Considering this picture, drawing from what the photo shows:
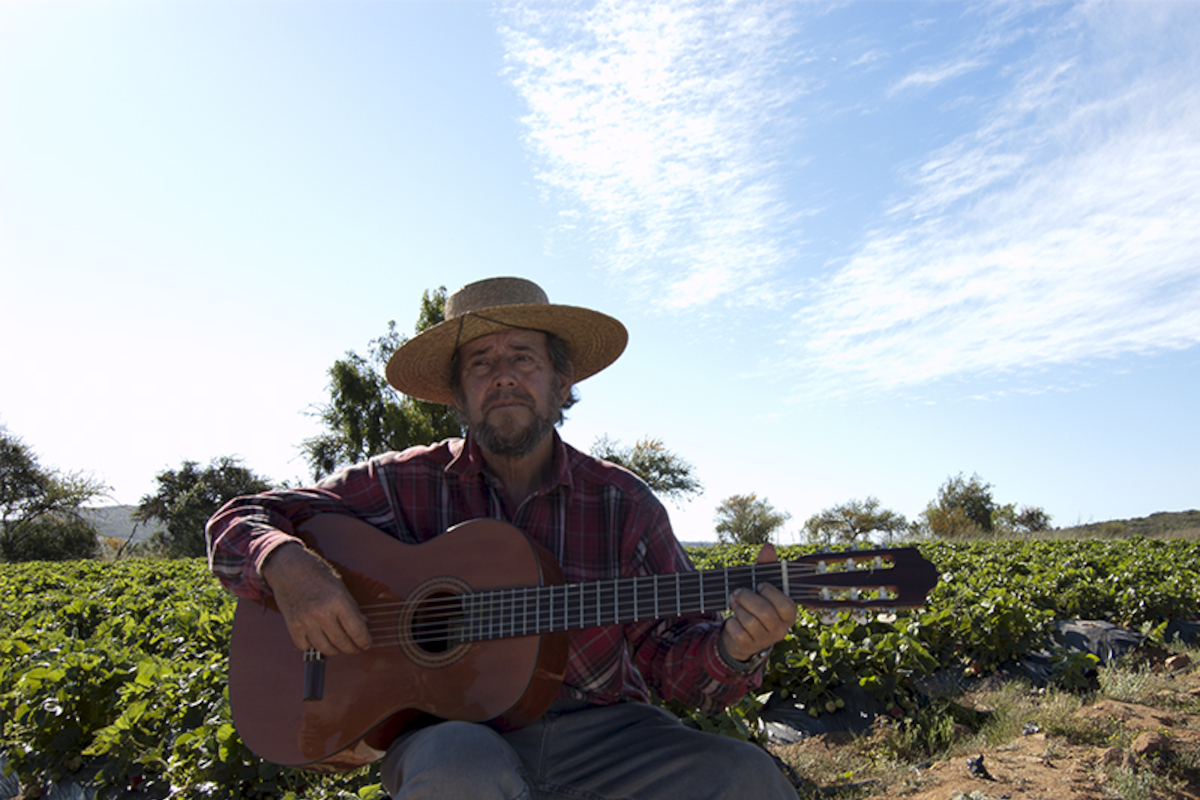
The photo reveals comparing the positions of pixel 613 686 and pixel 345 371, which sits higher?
pixel 345 371

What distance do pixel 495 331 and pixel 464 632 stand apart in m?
1.32

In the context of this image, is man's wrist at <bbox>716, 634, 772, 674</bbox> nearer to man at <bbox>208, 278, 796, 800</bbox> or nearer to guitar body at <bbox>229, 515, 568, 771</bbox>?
man at <bbox>208, 278, 796, 800</bbox>

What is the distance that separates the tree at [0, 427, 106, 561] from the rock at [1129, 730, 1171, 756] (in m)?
47.8

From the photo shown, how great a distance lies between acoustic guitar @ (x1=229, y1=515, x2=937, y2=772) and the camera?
2246mm

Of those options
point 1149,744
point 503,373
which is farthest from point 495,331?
point 1149,744

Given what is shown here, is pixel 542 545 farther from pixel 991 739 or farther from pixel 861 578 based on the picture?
pixel 991 739

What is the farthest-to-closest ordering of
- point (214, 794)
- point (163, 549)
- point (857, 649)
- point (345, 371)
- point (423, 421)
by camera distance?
1. point (163, 549)
2. point (345, 371)
3. point (423, 421)
4. point (857, 649)
5. point (214, 794)

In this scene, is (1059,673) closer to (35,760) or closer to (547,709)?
(547,709)

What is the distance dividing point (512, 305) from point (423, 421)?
2705 cm

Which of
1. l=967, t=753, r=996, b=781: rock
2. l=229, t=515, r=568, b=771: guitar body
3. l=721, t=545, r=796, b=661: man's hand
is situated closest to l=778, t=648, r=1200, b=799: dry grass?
l=967, t=753, r=996, b=781: rock

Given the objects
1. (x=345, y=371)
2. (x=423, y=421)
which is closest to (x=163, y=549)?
(x=345, y=371)

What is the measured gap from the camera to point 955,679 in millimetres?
5691

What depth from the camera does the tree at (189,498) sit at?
39.4m

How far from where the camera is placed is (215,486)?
41844 millimetres
